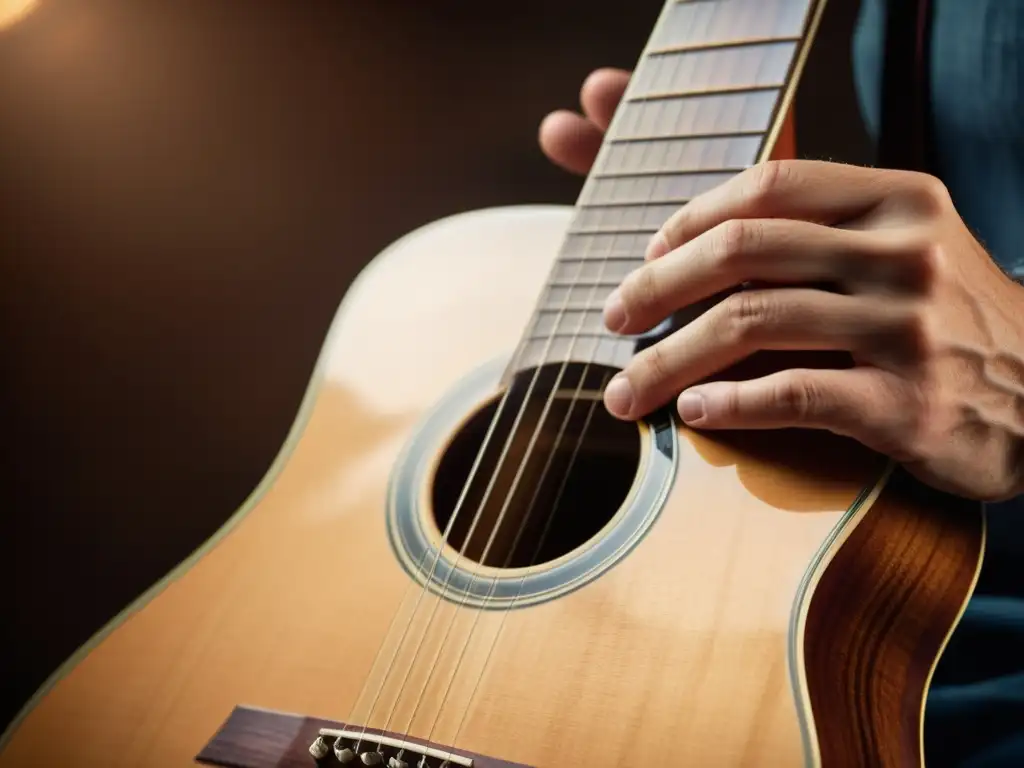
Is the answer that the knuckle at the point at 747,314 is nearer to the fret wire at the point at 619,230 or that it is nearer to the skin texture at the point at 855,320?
the skin texture at the point at 855,320

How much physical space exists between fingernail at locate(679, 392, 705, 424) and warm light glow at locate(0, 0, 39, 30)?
0.82 metres

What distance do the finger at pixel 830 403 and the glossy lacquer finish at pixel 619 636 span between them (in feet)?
0.09

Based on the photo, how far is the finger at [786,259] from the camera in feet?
1.50

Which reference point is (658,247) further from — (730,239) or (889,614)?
Result: (889,614)

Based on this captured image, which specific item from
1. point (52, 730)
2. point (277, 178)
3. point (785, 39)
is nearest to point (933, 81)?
point (785, 39)

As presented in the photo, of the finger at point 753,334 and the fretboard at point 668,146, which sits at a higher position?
the fretboard at point 668,146

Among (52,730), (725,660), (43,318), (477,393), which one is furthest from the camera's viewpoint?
(43,318)

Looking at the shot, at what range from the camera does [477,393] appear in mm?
639

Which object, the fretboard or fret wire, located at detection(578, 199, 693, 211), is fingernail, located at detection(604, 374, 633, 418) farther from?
fret wire, located at detection(578, 199, 693, 211)

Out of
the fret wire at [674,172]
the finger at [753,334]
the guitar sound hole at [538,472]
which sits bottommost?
the guitar sound hole at [538,472]

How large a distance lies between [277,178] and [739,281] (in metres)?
0.84

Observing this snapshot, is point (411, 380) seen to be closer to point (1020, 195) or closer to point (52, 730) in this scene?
point (52, 730)

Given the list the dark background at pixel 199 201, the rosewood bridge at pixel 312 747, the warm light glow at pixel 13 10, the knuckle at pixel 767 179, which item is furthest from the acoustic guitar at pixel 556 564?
the warm light glow at pixel 13 10

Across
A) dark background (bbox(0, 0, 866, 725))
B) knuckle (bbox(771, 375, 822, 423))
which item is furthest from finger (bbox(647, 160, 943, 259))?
dark background (bbox(0, 0, 866, 725))
